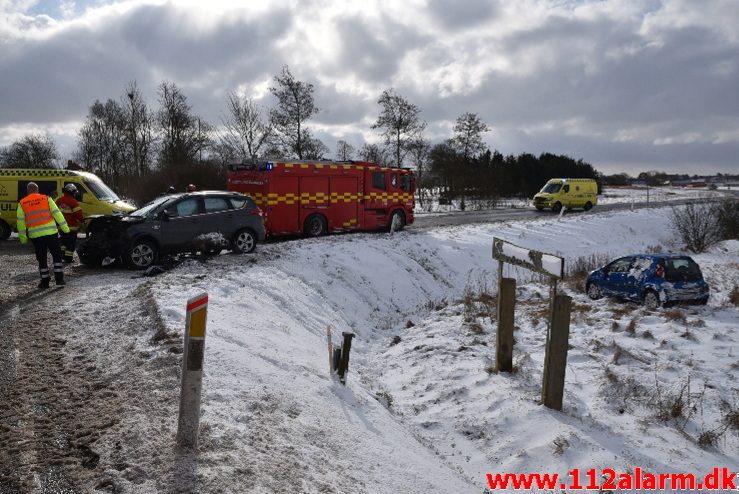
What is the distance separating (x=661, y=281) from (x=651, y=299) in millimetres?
467

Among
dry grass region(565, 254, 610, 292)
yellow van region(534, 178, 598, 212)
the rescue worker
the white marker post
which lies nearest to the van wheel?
the rescue worker

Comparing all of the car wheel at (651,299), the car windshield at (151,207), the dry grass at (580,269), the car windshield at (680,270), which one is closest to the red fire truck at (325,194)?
the car windshield at (151,207)

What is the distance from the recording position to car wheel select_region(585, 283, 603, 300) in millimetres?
13947

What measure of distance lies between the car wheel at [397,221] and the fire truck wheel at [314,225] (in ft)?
9.91

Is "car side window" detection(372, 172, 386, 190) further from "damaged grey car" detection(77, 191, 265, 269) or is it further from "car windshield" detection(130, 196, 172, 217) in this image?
"car windshield" detection(130, 196, 172, 217)

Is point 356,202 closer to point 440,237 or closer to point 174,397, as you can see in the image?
point 440,237

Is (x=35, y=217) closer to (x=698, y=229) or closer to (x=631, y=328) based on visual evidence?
(x=631, y=328)

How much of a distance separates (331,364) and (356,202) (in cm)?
1217

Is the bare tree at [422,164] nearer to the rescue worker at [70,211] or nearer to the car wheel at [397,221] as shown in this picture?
the car wheel at [397,221]

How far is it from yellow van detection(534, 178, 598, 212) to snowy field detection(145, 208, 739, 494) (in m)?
21.0

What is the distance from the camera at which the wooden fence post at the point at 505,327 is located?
24.8ft

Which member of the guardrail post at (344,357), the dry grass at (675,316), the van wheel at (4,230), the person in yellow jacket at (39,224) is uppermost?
the person in yellow jacket at (39,224)

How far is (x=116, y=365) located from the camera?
539cm

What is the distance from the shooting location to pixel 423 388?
7555mm
